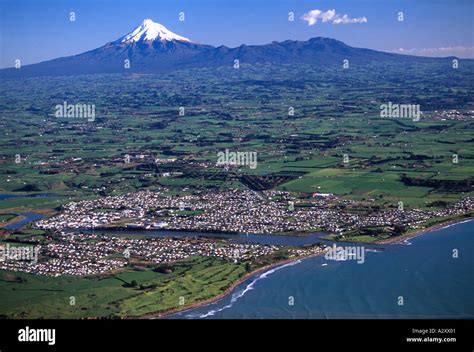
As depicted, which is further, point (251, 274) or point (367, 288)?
point (251, 274)

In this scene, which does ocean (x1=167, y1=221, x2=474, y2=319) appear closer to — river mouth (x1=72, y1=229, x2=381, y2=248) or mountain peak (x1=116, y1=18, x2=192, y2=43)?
river mouth (x1=72, y1=229, x2=381, y2=248)

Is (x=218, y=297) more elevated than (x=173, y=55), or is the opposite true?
(x=173, y=55)

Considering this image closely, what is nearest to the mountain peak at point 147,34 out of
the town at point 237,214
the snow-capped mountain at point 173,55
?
the snow-capped mountain at point 173,55

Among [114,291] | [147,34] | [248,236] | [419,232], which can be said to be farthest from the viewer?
[147,34]

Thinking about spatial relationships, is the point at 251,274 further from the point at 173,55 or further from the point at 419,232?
the point at 173,55

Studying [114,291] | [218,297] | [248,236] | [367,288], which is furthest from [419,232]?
[114,291]

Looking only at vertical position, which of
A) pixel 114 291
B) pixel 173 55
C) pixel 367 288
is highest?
pixel 173 55

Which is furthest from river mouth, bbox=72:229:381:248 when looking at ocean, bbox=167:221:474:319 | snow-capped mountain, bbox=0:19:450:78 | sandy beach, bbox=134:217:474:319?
snow-capped mountain, bbox=0:19:450:78

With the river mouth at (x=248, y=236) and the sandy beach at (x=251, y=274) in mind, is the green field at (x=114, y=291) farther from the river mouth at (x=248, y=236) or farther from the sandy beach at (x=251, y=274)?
the river mouth at (x=248, y=236)

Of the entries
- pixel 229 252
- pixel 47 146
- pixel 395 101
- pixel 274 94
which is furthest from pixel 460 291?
pixel 274 94

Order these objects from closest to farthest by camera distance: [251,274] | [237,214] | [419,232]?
[251,274], [419,232], [237,214]
